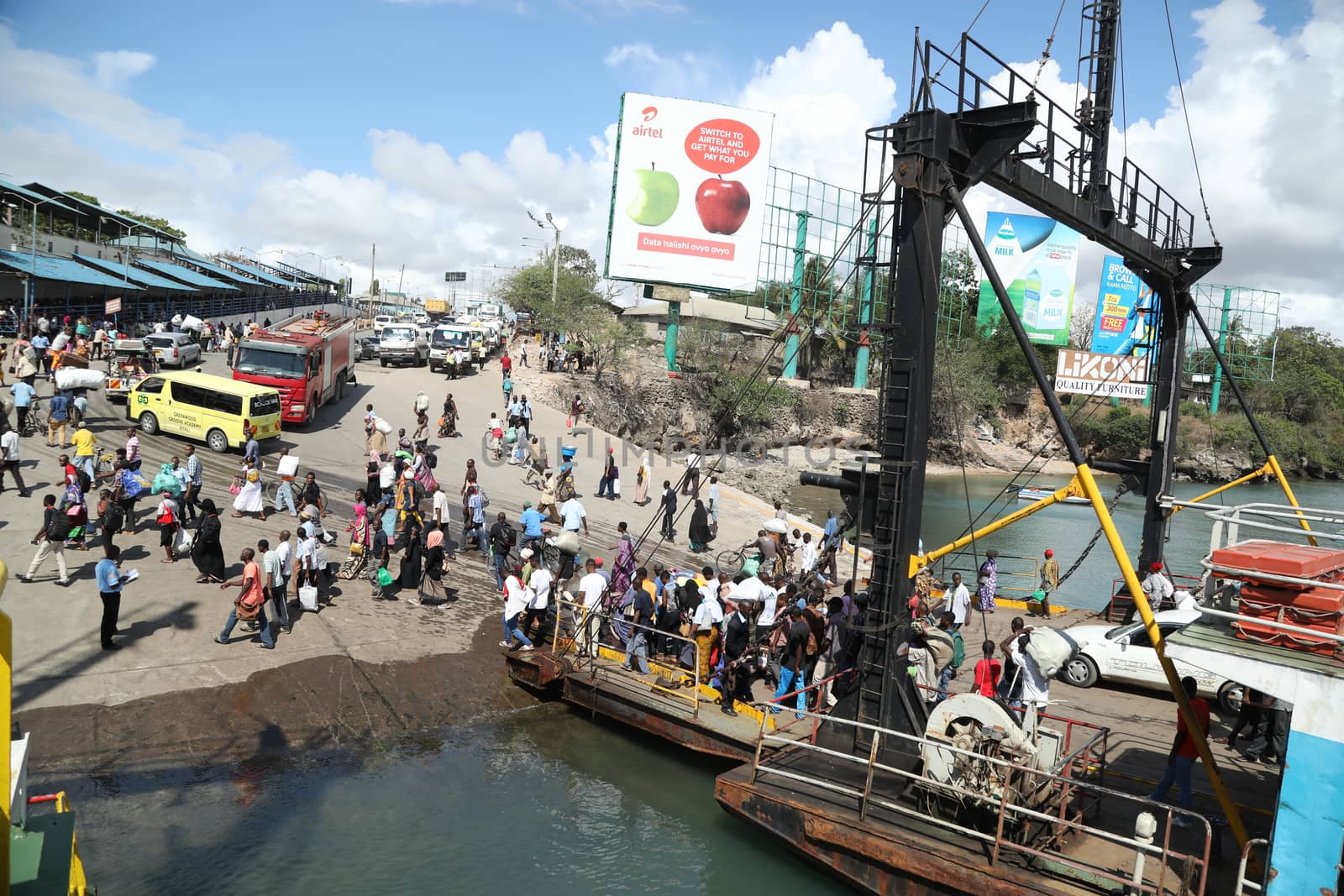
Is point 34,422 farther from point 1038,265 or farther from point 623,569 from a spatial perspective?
point 1038,265

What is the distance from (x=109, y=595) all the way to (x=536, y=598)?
6.07 m

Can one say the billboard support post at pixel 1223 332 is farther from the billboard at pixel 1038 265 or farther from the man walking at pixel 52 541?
the man walking at pixel 52 541

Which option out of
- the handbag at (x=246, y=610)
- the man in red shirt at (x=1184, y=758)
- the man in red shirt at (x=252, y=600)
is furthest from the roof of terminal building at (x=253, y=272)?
the man in red shirt at (x=1184, y=758)

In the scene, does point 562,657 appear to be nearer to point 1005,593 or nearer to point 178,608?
point 178,608

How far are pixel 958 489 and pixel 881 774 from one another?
47.2 metres

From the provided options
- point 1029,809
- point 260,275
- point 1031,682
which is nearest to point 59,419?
point 1031,682

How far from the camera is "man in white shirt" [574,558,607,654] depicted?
14.1m

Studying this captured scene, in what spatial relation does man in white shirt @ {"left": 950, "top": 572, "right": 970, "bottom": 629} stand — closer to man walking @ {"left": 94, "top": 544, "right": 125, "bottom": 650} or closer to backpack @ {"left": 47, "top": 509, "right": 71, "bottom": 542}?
man walking @ {"left": 94, "top": 544, "right": 125, "bottom": 650}

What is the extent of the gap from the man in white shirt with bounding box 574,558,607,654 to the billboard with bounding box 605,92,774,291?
29819mm

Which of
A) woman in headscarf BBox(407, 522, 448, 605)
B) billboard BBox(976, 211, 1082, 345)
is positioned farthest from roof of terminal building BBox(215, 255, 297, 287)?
woman in headscarf BBox(407, 522, 448, 605)

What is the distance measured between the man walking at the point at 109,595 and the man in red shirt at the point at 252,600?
1383mm

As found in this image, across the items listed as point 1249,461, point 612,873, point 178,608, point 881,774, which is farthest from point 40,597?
point 1249,461

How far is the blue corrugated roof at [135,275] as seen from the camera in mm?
44719

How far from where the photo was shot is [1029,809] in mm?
8625
